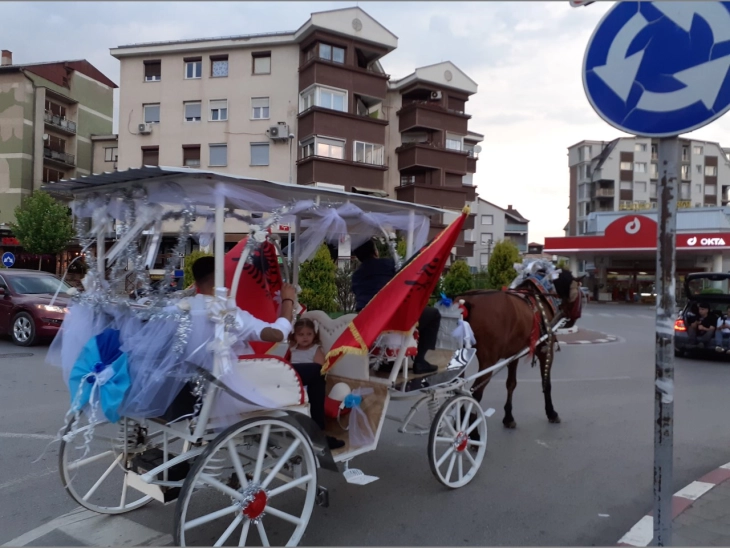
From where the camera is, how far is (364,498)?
4.68 m

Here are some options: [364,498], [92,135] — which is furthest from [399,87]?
[364,498]

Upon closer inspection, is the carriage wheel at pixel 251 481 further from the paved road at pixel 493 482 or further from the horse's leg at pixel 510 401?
the horse's leg at pixel 510 401

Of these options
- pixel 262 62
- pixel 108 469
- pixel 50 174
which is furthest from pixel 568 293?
pixel 50 174

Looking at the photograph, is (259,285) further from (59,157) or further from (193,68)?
(59,157)

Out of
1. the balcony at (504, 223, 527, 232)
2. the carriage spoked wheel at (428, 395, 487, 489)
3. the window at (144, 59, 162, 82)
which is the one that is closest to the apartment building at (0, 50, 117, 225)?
the window at (144, 59, 162, 82)

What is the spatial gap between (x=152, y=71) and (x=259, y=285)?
2813cm

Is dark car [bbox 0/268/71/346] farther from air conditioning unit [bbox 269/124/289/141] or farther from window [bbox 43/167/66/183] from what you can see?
window [bbox 43/167/66/183]

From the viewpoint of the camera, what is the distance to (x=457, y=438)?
4945 millimetres

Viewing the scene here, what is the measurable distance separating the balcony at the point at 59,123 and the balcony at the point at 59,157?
1.49m

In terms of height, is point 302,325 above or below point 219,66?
below

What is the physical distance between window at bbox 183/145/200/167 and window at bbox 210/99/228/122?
1645mm

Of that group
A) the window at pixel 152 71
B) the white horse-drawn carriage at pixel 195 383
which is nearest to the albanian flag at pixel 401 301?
the white horse-drawn carriage at pixel 195 383

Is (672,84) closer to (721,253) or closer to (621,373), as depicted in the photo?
(621,373)

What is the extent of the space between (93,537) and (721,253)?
133ft
